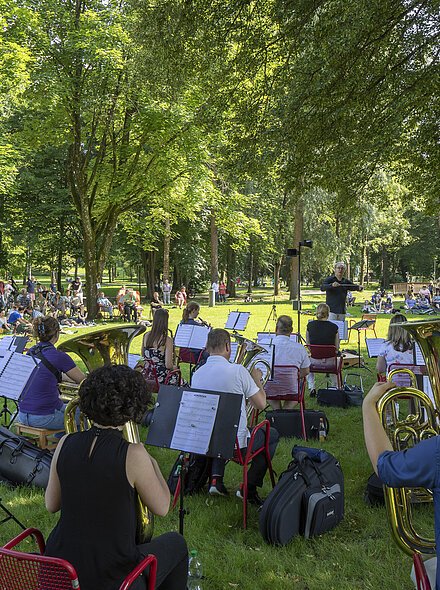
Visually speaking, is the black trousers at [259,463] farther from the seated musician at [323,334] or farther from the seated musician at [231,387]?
the seated musician at [323,334]

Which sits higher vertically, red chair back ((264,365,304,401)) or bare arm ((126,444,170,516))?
bare arm ((126,444,170,516))

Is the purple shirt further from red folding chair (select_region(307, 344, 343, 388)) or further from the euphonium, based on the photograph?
red folding chair (select_region(307, 344, 343, 388))

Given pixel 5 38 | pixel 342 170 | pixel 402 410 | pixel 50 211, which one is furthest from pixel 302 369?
pixel 50 211

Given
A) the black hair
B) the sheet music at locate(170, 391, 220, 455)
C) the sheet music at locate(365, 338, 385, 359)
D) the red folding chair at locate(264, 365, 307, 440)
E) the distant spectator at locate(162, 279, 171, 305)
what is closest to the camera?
the black hair

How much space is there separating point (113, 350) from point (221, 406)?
140 centimetres

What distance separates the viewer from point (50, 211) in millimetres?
27203

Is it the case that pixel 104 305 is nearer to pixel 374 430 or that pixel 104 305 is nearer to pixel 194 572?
pixel 194 572

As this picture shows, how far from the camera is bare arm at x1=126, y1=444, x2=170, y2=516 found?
7.84 feet

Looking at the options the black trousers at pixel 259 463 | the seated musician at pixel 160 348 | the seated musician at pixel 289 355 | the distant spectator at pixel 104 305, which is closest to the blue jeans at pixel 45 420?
the seated musician at pixel 160 348

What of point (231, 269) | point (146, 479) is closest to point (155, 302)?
point (231, 269)

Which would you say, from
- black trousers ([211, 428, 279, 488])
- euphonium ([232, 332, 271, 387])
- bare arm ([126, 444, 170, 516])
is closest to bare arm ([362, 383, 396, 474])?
bare arm ([126, 444, 170, 516])

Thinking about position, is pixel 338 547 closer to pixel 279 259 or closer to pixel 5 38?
pixel 5 38

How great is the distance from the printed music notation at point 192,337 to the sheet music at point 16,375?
133 inches

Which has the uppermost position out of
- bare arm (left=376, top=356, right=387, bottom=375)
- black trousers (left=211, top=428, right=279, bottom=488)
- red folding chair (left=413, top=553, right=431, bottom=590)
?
bare arm (left=376, top=356, right=387, bottom=375)
